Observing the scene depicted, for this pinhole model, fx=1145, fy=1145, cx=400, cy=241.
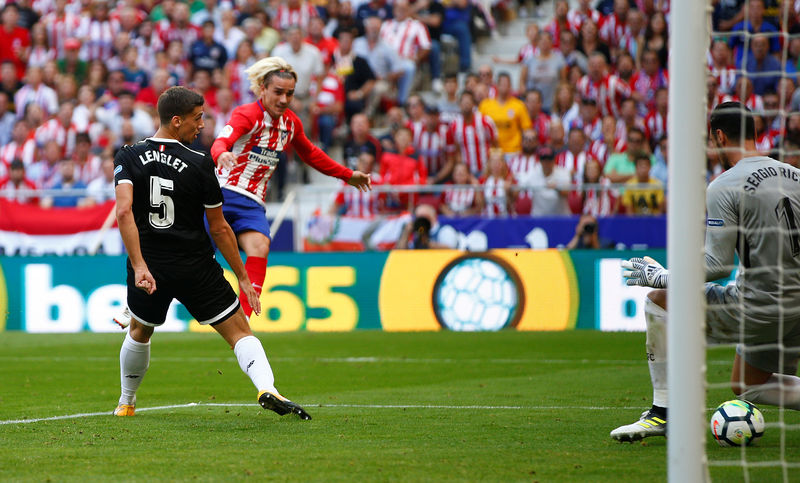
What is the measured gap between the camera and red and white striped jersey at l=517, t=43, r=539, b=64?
64.2 ft

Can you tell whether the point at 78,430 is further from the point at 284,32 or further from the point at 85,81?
the point at 85,81

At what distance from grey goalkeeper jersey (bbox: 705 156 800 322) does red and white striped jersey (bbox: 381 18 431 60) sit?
14.3m

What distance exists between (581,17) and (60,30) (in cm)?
1057

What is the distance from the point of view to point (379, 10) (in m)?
20.8

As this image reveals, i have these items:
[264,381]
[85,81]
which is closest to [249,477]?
[264,381]

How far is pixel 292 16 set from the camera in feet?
70.6

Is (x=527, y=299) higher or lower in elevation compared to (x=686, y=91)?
lower

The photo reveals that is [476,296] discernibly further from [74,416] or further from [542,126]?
[74,416]

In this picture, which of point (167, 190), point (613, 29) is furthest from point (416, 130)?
point (167, 190)

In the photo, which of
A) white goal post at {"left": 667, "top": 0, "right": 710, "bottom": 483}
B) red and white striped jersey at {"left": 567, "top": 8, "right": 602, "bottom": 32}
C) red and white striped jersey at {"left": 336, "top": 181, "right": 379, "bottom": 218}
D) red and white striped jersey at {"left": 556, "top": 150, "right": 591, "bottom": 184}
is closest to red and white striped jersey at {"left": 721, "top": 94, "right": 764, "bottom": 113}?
red and white striped jersey at {"left": 556, "top": 150, "right": 591, "bottom": 184}

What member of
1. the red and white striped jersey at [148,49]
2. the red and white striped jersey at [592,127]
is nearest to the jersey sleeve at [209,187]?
the red and white striped jersey at [592,127]

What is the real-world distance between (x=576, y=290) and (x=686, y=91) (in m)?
10.5

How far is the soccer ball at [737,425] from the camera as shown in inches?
238

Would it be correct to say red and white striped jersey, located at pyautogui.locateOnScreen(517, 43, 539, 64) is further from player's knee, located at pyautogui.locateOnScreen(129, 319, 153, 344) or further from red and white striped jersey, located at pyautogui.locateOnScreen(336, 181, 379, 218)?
player's knee, located at pyautogui.locateOnScreen(129, 319, 153, 344)
